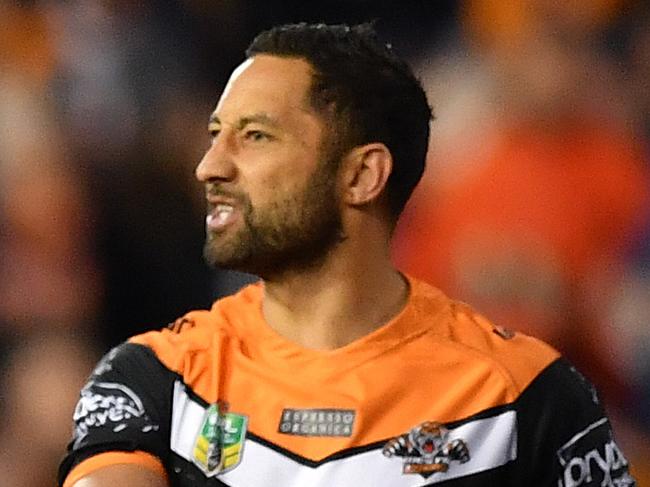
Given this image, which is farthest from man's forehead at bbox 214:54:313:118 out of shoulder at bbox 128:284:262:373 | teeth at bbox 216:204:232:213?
shoulder at bbox 128:284:262:373

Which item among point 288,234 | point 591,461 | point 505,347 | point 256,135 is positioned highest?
point 256,135

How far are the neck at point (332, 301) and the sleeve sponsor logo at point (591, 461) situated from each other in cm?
26

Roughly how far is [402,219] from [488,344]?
732 mm

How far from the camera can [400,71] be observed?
63.4 inches

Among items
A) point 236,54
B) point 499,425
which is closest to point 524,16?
point 236,54

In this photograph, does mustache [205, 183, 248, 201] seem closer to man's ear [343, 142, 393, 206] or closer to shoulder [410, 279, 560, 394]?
man's ear [343, 142, 393, 206]

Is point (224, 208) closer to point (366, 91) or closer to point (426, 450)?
point (366, 91)

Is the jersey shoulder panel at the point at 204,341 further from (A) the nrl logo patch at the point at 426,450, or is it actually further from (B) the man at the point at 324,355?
(A) the nrl logo patch at the point at 426,450

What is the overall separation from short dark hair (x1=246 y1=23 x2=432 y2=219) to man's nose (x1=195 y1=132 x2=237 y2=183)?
119 mm

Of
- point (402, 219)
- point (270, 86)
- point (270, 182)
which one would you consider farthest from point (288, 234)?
point (402, 219)

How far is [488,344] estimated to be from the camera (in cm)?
149

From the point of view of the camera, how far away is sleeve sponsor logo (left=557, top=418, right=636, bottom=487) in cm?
141

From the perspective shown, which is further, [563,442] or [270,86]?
[270,86]

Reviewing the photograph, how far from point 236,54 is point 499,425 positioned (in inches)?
42.9
